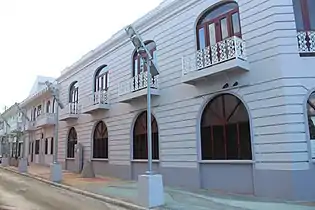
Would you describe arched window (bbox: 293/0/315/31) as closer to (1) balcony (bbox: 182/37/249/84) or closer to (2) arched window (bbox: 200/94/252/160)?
(1) balcony (bbox: 182/37/249/84)

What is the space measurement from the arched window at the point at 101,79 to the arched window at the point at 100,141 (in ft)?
7.69

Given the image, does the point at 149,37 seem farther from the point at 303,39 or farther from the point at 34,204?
the point at 34,204

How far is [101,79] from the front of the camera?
1980cm

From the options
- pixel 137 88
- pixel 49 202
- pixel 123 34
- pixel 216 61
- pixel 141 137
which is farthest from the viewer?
pixel 123 34

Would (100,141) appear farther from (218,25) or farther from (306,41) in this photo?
(306,41)

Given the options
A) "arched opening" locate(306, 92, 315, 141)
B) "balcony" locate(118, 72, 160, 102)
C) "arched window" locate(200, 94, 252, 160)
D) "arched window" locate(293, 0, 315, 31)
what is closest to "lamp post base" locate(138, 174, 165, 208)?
"arched window" locate(200, 94, 252, 160)

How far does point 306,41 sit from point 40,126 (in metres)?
26.4

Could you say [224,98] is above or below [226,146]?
above

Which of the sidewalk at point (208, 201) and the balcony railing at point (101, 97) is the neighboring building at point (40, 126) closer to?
the balcony railing at point (101, 97)

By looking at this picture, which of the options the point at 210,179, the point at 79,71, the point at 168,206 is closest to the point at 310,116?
the point at 210,179

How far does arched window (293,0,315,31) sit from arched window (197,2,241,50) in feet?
6.60

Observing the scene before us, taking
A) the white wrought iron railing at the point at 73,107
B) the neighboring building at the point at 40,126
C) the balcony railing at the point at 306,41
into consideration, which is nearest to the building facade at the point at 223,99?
the balcony railing at the point at 306,41

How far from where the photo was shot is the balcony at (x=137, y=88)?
14.2 metres

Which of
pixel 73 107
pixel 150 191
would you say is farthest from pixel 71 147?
pixel 150 191
